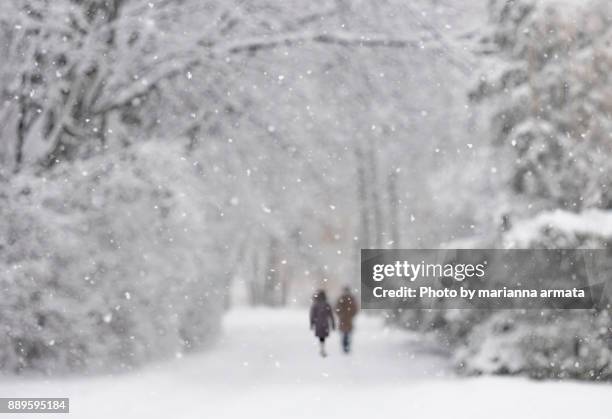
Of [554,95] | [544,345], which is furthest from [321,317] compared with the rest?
[554,95]

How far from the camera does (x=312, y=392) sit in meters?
13.1

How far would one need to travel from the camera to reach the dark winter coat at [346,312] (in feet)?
56.0

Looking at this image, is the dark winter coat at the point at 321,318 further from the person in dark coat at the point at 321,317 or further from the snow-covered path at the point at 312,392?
the snow-covered path at the point at 312,392

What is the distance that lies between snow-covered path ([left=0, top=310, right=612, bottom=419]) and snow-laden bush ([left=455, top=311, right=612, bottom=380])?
42 centimetres

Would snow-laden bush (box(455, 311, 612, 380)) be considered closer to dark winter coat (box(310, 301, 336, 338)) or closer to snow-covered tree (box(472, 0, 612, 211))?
snow-covered tree (box(472, 0, 612, 211))

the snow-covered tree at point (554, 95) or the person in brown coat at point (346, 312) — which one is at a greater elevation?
the snow-covered tree at point (554, 95)

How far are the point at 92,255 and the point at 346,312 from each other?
5.57 m

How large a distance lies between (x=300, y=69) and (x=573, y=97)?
4.54 meters

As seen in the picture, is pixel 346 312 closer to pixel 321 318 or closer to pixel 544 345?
pixel 321 318

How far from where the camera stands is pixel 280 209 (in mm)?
18703

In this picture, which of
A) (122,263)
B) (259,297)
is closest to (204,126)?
(122,263)

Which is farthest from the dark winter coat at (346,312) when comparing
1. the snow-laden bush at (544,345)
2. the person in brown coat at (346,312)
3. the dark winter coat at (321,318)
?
the snow-laden bush at (544,345)

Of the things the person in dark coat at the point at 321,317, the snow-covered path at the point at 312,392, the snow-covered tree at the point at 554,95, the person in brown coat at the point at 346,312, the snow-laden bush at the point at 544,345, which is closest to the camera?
the snow-covered path at the point at 312,392

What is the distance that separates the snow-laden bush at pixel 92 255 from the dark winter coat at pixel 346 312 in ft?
10.6
